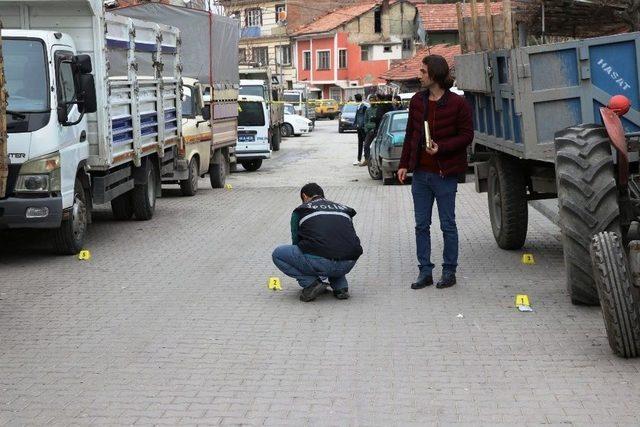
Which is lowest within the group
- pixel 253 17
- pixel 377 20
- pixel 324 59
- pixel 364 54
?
pixel 324 59

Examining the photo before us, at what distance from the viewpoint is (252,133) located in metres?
29.0

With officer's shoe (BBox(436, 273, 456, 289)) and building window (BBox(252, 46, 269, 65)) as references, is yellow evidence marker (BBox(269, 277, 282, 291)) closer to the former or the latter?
officer's shoe (BBox(436, 273, 456, 289))

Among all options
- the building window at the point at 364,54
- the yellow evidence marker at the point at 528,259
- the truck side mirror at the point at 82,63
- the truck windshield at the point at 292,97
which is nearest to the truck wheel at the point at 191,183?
the truck side mirror at the point at 82,63

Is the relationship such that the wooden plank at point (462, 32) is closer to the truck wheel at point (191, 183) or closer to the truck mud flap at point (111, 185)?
the truck mud flap at point (111, 185)

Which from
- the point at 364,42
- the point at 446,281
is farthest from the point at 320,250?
the point at 364,42

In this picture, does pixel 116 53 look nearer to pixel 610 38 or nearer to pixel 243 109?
pixel 610 38

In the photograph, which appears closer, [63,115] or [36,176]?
[36,176]

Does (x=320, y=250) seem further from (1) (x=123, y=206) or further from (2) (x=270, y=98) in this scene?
(2) (x=270, y=98)

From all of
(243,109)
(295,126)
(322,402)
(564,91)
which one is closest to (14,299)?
(322,402)

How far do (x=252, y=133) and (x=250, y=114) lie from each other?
24.0 inches

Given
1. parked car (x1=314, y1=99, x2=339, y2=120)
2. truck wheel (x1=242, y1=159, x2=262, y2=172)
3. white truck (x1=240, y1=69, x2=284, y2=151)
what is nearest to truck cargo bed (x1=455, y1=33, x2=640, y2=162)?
truck wheel (x1=242, y1=159, x2=262, y2=172)

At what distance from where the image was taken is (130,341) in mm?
7668

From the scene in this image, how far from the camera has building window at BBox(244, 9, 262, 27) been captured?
9725cm

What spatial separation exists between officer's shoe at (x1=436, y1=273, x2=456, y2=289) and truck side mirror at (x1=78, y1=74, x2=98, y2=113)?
189 inches
